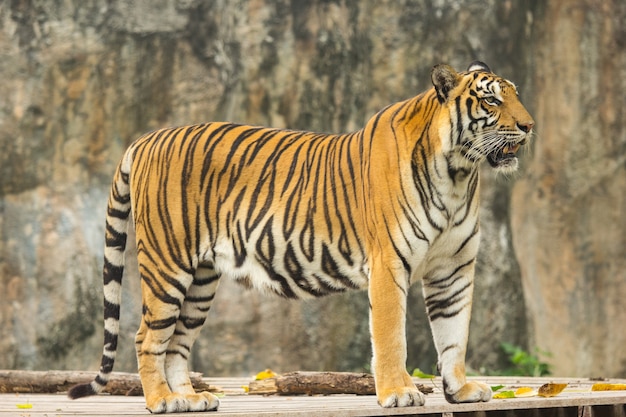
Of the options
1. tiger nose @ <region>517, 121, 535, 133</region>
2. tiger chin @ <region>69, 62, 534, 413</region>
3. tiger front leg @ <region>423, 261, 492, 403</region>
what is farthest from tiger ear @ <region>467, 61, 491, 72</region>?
tiger front leg @ <region>423, 261, 492, 403</region>

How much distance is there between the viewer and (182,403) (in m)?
4.74

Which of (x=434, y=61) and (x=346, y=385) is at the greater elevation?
(x=434, y=61)

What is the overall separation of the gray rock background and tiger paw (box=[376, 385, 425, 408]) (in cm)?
421

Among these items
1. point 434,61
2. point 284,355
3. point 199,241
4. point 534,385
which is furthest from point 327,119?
point 199,241

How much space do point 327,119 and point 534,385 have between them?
343 cm

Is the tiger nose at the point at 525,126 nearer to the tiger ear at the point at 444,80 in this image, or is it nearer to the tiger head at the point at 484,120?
the tiger head at the point at 484,120

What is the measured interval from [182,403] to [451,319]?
1328mm

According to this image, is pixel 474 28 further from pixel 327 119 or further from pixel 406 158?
pixel 406 158

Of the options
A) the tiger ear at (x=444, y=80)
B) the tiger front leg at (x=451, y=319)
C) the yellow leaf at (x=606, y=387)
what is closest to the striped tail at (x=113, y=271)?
the tiger front leg at (x=451, y=319)

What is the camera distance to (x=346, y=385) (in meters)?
5.73

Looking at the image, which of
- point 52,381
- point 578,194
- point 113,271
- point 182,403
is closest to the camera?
point 182,403

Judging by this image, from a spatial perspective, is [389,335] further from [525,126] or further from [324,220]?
[525,126]

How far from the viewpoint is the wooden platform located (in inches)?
175

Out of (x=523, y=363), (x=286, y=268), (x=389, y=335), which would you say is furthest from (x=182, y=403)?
(x=523, y=363)
